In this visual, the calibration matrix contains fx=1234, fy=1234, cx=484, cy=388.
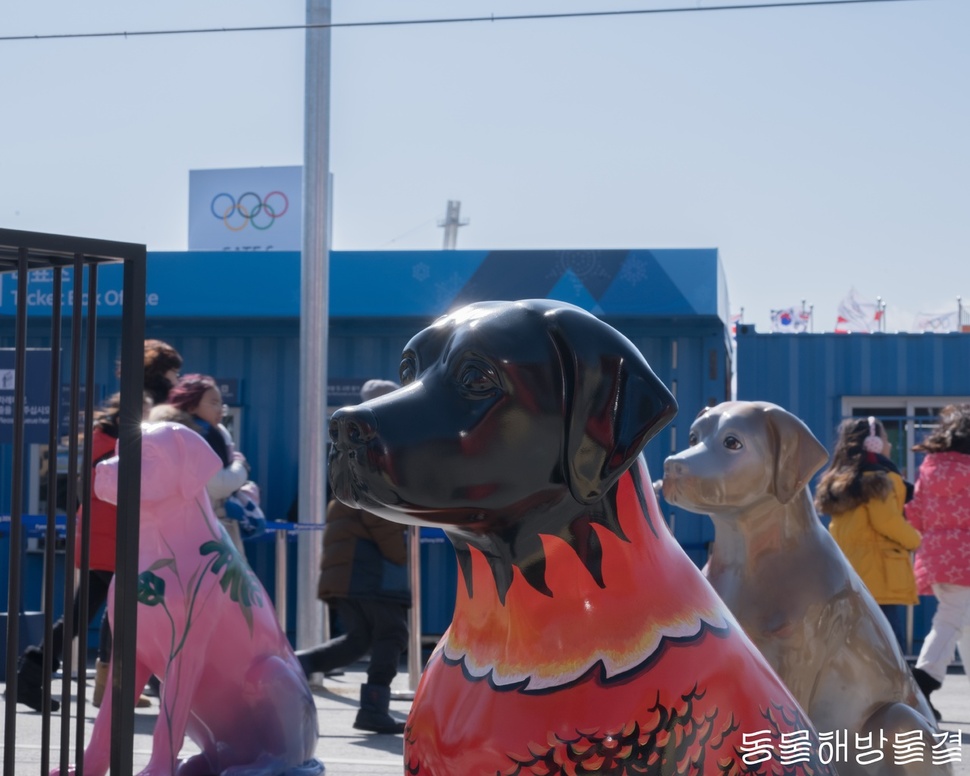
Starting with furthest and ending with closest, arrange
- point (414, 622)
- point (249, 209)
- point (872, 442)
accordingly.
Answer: point (249, 209) < point (414, 622) < point (872, 442)

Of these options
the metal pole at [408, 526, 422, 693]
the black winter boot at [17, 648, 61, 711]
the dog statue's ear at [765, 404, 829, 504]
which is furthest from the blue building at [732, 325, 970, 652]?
the dog statue's ear at [765, 404, 829, 504]

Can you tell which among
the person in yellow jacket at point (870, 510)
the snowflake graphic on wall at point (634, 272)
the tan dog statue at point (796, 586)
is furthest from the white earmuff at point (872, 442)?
the tan dog statue at point (796, 586)

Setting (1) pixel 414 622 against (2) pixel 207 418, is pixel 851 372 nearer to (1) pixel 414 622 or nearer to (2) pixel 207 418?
(1) pixel 414 622

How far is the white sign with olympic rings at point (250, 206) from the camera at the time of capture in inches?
712

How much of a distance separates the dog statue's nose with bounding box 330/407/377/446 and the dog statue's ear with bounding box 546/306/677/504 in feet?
1.05

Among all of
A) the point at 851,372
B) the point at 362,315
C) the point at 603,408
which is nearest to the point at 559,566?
the point at 603,408

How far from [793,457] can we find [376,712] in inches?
141

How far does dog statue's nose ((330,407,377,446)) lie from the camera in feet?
6.35

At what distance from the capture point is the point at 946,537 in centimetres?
720

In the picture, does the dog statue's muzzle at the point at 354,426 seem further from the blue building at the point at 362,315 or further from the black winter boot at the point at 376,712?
the blue building at the point at 362,315

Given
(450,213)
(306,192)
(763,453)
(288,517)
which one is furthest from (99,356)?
(450,213)

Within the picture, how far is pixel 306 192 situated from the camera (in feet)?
27.8

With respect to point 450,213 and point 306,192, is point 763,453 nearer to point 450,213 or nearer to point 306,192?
point 306,192

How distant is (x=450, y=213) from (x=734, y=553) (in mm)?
30476
